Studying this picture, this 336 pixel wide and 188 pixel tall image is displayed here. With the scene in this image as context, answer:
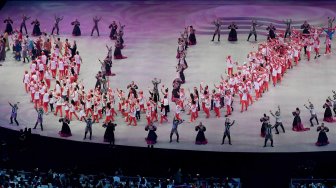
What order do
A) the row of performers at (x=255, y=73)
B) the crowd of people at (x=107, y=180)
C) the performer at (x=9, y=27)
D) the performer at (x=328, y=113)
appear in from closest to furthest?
1. the crowd of people at (x=107, y=180)
2. the performer at (x=328, y=113)
3. the row of performers at (x=255, y=73)
4. the performer at (x=9, y=27)

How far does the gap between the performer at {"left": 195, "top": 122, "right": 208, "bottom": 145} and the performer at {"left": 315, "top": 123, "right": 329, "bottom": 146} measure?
391 cm

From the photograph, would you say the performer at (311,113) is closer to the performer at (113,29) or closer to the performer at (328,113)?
the performer at (328,113)

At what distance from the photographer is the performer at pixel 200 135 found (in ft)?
121

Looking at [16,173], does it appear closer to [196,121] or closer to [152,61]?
[196,121]

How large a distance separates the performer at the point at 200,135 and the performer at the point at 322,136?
3.91 metres

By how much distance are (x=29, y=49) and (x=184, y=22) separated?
8.21 m

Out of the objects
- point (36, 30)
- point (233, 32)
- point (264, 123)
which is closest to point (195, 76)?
point (233, 32)

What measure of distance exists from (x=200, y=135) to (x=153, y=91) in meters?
3.69

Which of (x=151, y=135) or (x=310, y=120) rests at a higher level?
(x=310, y=120)

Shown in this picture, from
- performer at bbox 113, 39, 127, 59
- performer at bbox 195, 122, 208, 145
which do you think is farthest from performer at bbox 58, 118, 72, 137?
performer at bbox 113, 39, 127, 59

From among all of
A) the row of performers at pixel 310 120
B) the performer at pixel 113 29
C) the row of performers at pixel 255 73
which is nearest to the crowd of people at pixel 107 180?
the row of performers at pixel 310 120

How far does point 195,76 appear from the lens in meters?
43.0

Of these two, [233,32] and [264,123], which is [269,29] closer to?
[233,32]

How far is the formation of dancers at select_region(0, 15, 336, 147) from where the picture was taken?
38188 mm
